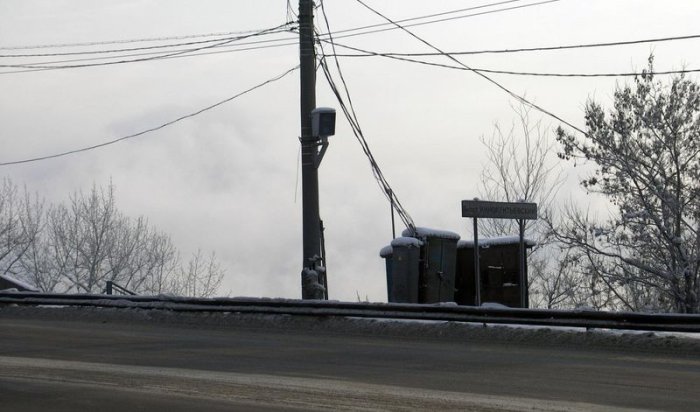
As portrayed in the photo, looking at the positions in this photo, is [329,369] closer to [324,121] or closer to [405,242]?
[324,121]

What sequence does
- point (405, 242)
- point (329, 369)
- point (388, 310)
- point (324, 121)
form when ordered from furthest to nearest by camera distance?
point (405, 242)
point (324, 121)
point (388, 310)
point (329, 369)

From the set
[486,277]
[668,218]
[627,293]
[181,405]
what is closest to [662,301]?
[668,218]

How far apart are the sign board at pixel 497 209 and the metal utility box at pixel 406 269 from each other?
2.58 m

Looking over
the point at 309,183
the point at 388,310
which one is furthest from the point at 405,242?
the point at 388,310

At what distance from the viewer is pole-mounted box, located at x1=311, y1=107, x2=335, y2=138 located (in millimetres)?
19328

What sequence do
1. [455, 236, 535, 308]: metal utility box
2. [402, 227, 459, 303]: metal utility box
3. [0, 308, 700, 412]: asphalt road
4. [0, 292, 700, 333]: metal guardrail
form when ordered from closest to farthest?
[0, 308, 700, 412]: asphalt road
[0, 292, 700, 333]: metal guardrail
[402, 227, 459, 303]: metal utility box
[455, 236, 535, 308]: metal utility box

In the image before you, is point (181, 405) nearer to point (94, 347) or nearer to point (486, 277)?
point (94, 347)

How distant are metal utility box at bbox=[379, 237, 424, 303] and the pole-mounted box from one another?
2.60 m

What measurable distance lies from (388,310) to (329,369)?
5890 millimetres

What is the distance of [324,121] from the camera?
63.5 feet

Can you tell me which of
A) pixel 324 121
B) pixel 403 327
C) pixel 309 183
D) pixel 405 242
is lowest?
pixel 403 327

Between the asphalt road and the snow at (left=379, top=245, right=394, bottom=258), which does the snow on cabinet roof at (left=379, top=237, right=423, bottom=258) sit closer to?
the snow at (left=379, top=245, right=394, bottom=258)

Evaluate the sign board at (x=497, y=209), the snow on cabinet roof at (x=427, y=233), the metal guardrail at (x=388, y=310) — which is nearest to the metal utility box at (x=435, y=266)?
the snow on cabinet roof at (x=427, y=233)

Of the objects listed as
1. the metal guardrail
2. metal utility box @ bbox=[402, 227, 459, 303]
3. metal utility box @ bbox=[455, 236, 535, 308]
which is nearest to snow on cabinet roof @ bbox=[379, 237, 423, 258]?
metal utility box @ bbox=[402, 227, 459, 303]
